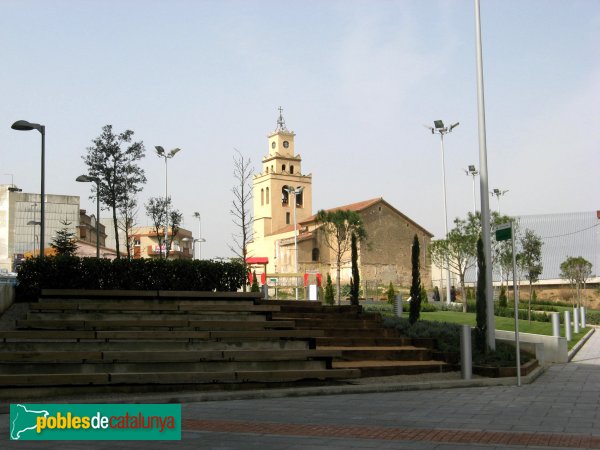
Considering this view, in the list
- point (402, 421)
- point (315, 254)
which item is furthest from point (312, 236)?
point (402, 421)

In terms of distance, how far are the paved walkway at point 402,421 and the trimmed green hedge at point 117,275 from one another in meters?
10.5

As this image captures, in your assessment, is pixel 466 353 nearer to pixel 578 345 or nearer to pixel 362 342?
pixel 362 342

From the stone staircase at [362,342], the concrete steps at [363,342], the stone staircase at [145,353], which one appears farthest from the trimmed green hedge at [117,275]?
the stone staircase at [145,353]

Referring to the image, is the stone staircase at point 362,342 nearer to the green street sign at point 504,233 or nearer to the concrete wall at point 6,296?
the green street sign at point 504,233

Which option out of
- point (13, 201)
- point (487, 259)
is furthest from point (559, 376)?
point (13, 201)

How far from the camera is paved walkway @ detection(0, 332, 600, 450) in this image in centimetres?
718

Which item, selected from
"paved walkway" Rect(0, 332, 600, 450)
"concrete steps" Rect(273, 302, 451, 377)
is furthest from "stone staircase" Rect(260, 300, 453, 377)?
"paved walkway" Rect(0, 332, 600, 450)

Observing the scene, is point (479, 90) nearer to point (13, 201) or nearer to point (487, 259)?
point (487, 259)

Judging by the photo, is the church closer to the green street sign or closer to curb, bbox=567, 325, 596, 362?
curb, bbox=567, 325, 596, 362

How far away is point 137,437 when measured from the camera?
762 centimetres

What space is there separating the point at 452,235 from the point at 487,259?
94.6 ft

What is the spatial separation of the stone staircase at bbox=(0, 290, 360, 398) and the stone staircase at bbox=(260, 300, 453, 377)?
3.15 ft

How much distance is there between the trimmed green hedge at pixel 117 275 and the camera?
1964 cm

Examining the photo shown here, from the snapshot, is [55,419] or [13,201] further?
[13,201]
